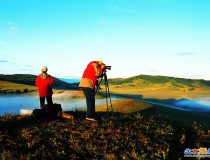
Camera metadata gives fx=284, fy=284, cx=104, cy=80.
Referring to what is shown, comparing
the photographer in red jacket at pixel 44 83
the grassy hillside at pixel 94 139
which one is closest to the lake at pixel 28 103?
the photographer in red jacket at pixel 44 83

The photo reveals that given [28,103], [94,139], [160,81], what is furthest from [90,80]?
[160,81]

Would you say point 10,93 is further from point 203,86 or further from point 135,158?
point 203,86

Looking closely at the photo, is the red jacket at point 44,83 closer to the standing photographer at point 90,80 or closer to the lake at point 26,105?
the lake at point 26,105

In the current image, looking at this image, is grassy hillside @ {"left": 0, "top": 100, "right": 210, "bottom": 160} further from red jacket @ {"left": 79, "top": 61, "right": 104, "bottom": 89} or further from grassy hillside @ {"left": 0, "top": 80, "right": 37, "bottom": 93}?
grassy hillside @ {"left": 0, "top": 80, "right": 37, "bottom": 93}

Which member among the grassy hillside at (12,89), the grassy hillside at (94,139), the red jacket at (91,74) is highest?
the red jacket at (91,74)

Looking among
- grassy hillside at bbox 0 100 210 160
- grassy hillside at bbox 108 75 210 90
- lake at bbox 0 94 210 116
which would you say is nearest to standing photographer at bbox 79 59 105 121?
grassy hillside at bbox 0 100 210 160

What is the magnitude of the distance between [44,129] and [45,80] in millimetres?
6101

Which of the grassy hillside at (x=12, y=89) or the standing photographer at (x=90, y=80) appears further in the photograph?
the grassy hillside at (x=12, y=89)

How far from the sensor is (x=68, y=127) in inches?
510

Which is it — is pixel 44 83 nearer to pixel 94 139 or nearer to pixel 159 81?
pixel 94 139

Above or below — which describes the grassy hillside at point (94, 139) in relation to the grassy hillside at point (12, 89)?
below

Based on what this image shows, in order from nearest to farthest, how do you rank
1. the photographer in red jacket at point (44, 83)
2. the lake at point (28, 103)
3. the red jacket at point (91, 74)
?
the red jacket at point (91, 74)
the photographer in red jacket at point (44, 83)
the lake at point (28, 103)

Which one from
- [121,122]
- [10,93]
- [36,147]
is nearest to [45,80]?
[121,122]

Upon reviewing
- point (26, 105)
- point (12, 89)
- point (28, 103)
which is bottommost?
point (26, 105)
